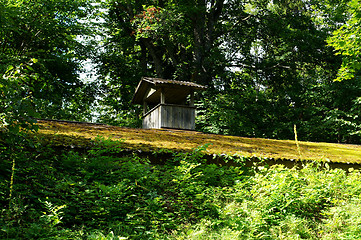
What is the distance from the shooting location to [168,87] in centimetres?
1527

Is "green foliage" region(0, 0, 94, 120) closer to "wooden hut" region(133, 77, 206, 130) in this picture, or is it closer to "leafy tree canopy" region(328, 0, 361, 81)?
"wooden hut" region(133, 77, 206, 130)

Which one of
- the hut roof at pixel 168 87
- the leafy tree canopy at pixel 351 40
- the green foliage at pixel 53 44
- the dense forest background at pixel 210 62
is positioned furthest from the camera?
the dense forest background at pixel 210 62

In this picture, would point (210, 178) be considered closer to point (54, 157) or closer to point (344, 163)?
point (54, 157)

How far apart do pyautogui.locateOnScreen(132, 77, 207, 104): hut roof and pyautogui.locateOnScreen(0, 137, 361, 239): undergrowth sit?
303 inches

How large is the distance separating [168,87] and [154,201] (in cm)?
994

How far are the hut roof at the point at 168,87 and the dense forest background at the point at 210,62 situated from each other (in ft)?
12.7

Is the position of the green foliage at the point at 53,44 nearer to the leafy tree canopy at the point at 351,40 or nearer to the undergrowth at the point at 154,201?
the undergrowth at the point at 154,201

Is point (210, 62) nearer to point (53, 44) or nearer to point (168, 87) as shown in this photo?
point (168, 87)

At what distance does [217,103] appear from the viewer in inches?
838

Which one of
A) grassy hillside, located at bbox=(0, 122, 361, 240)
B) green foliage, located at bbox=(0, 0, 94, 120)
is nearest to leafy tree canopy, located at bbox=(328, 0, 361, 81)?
grassy hillside, located at bbox=(0, 122, 361, 240)

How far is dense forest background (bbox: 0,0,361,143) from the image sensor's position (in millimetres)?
20281

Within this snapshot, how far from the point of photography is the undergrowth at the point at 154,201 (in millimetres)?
5051

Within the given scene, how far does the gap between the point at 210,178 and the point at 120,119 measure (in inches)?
721

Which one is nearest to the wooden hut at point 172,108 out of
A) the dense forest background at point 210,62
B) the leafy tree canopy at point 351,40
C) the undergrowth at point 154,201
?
the dense forest background at point 210,62
